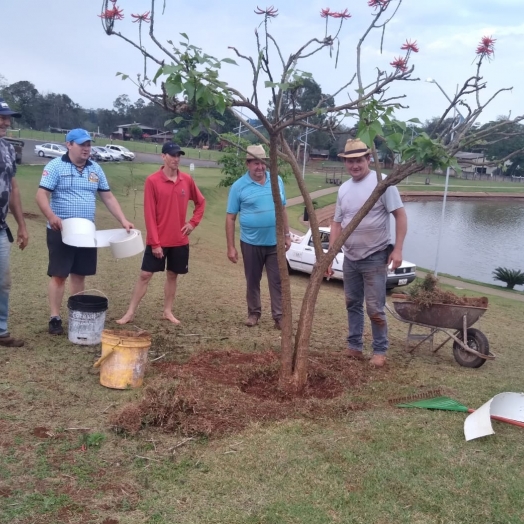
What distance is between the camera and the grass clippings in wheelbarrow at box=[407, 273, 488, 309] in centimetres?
630

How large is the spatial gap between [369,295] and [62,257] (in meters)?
2.85

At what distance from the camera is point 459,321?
20.7ft

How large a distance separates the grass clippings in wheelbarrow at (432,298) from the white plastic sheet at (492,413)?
1.71 metres

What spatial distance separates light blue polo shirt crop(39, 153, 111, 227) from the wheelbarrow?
3.21 meters

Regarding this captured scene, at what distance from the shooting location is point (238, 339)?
259 inches

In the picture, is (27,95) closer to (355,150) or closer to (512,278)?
(512,278)

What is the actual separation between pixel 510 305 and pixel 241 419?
1060 cm

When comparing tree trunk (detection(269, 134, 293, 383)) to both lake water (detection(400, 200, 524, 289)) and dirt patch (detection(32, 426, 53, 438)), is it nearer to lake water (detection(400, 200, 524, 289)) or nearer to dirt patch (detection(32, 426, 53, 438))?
dirt patch (detection(32, 426, 53, 438))

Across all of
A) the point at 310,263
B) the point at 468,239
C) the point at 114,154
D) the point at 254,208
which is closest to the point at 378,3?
the point at 254,208

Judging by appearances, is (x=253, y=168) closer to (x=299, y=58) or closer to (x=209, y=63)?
(x=299, y=58)

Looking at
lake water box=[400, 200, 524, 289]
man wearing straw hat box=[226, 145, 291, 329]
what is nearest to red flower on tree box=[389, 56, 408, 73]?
man wearing straw hat box=[226, 145, 291, 329]

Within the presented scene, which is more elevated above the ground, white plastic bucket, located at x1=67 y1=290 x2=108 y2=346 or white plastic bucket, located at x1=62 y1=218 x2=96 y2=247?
white plastic bucket, located at x1=62 y1=218 x2=96 y2=247

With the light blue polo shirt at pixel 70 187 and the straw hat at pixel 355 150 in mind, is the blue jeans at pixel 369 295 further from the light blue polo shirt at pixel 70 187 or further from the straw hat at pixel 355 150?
the light blue polo shirt at pixel 70 187

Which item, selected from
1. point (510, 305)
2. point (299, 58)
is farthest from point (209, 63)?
A: point (510, 305)
